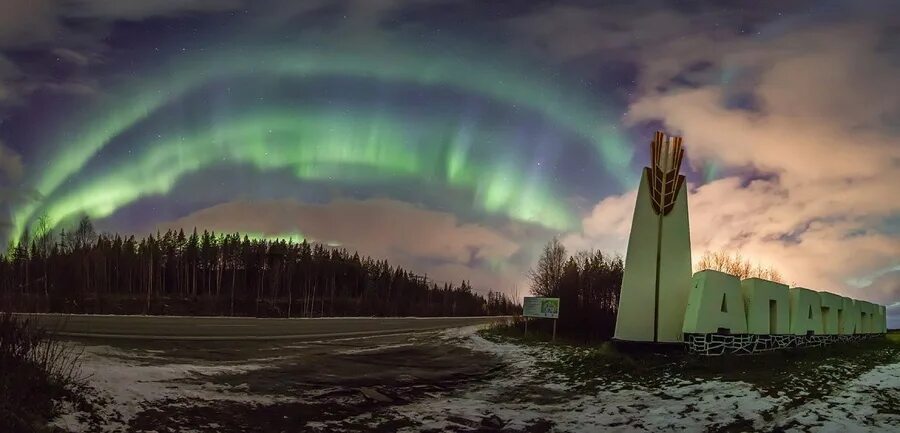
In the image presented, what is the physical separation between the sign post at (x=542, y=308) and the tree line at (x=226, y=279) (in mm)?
46076

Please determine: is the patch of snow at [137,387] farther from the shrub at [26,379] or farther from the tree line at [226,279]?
the tree line at [226,279]

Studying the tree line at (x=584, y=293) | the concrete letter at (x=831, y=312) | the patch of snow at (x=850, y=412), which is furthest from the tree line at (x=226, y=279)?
the patch of snow at (x=850, y=412)

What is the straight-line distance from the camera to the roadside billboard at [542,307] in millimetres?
29953

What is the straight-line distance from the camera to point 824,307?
3127cm

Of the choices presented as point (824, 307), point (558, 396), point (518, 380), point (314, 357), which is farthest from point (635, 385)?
point (824, 307)

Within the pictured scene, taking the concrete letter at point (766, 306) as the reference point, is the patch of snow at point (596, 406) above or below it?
below

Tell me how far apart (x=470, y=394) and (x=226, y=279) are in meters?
92.3

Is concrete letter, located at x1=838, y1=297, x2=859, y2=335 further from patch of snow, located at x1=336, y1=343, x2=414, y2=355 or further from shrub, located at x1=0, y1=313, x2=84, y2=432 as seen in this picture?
shrub, located at x1=0, y1=313, x2=84, y2=432

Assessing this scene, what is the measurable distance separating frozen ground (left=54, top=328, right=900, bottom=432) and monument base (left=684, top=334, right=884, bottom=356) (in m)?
0.95

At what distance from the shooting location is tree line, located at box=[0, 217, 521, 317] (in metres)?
74.9

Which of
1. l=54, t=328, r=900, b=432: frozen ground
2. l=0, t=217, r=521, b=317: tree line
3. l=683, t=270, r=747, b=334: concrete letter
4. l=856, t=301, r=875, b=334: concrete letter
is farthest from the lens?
l=0, t=217, r=521, b=317: tree line

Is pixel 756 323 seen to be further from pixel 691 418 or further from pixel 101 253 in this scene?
pixel 101 253

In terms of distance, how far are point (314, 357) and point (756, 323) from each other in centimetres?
1695

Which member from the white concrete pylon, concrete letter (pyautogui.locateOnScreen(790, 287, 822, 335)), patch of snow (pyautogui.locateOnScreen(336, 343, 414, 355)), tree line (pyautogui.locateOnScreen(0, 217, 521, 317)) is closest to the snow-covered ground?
the white concrete pylon
